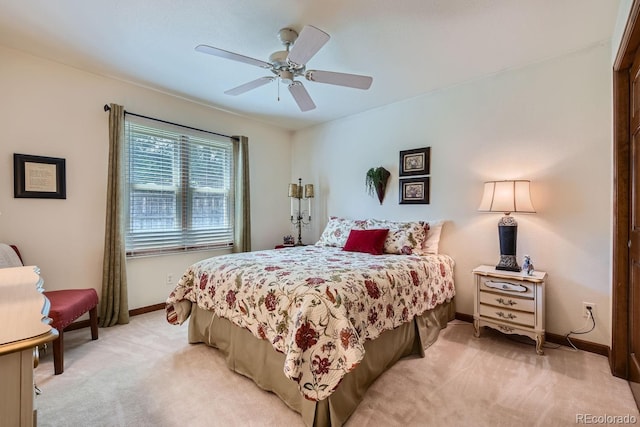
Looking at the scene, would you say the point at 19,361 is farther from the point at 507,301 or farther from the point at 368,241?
the point at 507,301

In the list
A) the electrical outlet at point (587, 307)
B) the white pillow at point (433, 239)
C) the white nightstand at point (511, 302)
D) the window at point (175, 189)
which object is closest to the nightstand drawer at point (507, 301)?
the white nightstand at point (511, 302)

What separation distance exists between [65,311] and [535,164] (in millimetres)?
4042

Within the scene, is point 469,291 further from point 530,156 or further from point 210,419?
point 210,419

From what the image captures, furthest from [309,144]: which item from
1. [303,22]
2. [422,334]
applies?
[422,334]

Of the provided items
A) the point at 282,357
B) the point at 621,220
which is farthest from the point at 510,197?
the point at 282,357

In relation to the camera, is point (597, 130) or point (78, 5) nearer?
point (78, 5)

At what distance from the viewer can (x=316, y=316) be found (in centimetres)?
158

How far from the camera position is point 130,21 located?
7.03ft

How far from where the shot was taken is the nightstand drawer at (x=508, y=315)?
7.97 feet

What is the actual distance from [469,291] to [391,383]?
5.20 ft

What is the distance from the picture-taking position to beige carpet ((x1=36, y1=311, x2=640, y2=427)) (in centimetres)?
166

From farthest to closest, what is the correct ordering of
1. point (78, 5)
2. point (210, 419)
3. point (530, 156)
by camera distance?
point (530, 156), point (78, 5), point (210, 419)

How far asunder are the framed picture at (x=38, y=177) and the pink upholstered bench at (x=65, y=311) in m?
0.91

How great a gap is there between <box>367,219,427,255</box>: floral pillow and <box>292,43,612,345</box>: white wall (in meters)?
0.36
